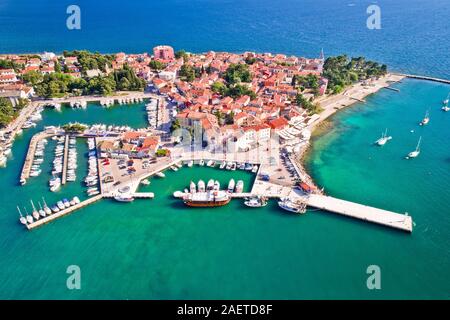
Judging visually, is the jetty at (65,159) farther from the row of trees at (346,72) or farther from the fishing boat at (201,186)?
the row of trees at (346,72)

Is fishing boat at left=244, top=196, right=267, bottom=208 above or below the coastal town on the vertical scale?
below

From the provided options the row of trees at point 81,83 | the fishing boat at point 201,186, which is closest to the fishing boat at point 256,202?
the fishing boat at point 201,186

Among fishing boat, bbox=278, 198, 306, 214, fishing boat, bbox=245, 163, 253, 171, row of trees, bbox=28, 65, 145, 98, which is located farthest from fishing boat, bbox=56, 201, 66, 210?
row of trees, bbox=28, 65, 145, 98

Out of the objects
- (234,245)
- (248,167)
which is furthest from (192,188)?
(234,245)

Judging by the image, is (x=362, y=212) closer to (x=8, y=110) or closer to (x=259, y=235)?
(x=259, y=235)

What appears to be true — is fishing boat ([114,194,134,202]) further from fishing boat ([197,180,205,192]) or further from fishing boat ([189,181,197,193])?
fishing boat ([197,180,205,192])
